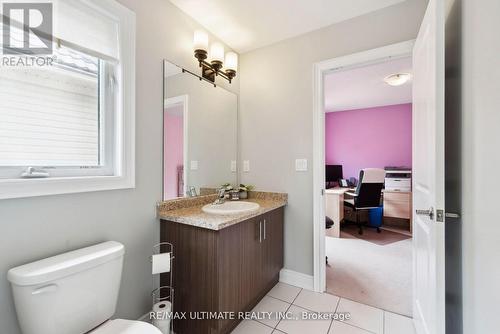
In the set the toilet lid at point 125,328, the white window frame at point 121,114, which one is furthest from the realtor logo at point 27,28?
the toilet lid at point 125,328

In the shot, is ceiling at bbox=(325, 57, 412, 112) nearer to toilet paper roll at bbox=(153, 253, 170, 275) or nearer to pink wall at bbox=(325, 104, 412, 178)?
pink wall at bbox=(325, 104, 412, 178)

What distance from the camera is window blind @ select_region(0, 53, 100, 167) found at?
3.30 ft

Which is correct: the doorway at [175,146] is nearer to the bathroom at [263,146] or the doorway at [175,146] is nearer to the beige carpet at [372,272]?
the bathroom at [263,146]

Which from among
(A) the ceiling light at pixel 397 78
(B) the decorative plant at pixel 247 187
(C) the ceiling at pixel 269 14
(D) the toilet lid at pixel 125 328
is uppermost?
(C) the ceiling at pixel 269 14

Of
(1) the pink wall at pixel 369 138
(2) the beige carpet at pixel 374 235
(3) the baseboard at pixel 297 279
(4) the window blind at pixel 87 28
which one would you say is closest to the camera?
(4) the window blind at pixel 87 28

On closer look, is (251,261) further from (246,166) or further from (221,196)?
(246,166)

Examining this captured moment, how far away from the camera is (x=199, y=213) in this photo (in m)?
1.57

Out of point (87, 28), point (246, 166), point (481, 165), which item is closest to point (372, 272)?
point (246, 166)

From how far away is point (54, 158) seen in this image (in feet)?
3.77

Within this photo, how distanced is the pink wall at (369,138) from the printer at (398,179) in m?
0.49

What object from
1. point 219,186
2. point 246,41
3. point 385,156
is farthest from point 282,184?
point 385,156

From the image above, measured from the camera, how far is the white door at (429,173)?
102 centimetres

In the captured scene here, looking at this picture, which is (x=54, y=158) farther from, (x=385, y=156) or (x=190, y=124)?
(x=385, y=156)

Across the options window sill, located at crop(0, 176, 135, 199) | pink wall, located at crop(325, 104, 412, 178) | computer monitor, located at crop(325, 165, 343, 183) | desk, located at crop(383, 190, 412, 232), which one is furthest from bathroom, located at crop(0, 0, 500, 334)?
pink wall, located at crop(325, 104, 412, 178)
